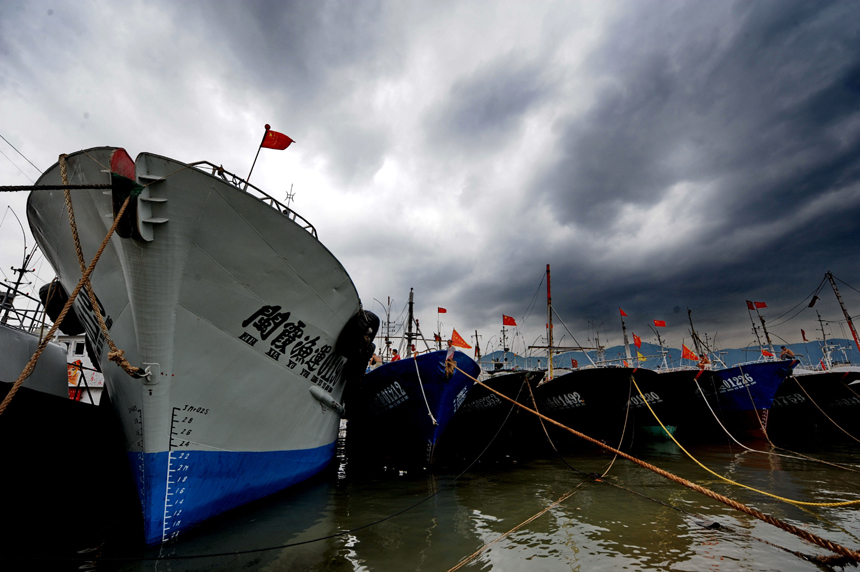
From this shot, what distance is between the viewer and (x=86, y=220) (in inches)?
191

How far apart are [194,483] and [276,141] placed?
523cm

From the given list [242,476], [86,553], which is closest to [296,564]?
[242,476]

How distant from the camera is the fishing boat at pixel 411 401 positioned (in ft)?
30.2

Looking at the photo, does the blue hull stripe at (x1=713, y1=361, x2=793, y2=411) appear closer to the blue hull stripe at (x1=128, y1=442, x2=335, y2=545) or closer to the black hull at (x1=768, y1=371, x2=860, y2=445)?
the black hull at (x1=768, y1=371, x2=860, y2=445)

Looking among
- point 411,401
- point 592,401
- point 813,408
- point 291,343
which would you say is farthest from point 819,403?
point 291,343

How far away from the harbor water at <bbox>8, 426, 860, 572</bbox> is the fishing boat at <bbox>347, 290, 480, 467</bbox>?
1.50 m

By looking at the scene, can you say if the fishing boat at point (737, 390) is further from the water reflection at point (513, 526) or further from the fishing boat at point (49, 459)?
the fishing boat at point (49, 459)

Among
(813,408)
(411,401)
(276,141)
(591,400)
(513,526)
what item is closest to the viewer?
(513,526)

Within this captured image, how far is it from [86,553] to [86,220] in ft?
13.9

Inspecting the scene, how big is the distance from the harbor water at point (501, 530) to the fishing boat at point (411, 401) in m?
1.50

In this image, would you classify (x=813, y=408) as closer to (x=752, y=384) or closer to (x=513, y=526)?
(x=752, y=384)

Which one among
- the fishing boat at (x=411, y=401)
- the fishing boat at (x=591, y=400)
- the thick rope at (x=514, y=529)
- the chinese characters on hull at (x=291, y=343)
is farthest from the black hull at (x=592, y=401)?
the chinese characters on hull at (x=291, y=343)

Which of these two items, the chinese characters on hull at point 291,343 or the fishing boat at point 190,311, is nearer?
the fishing boat at point 190,311

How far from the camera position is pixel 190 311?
4.63 metres
